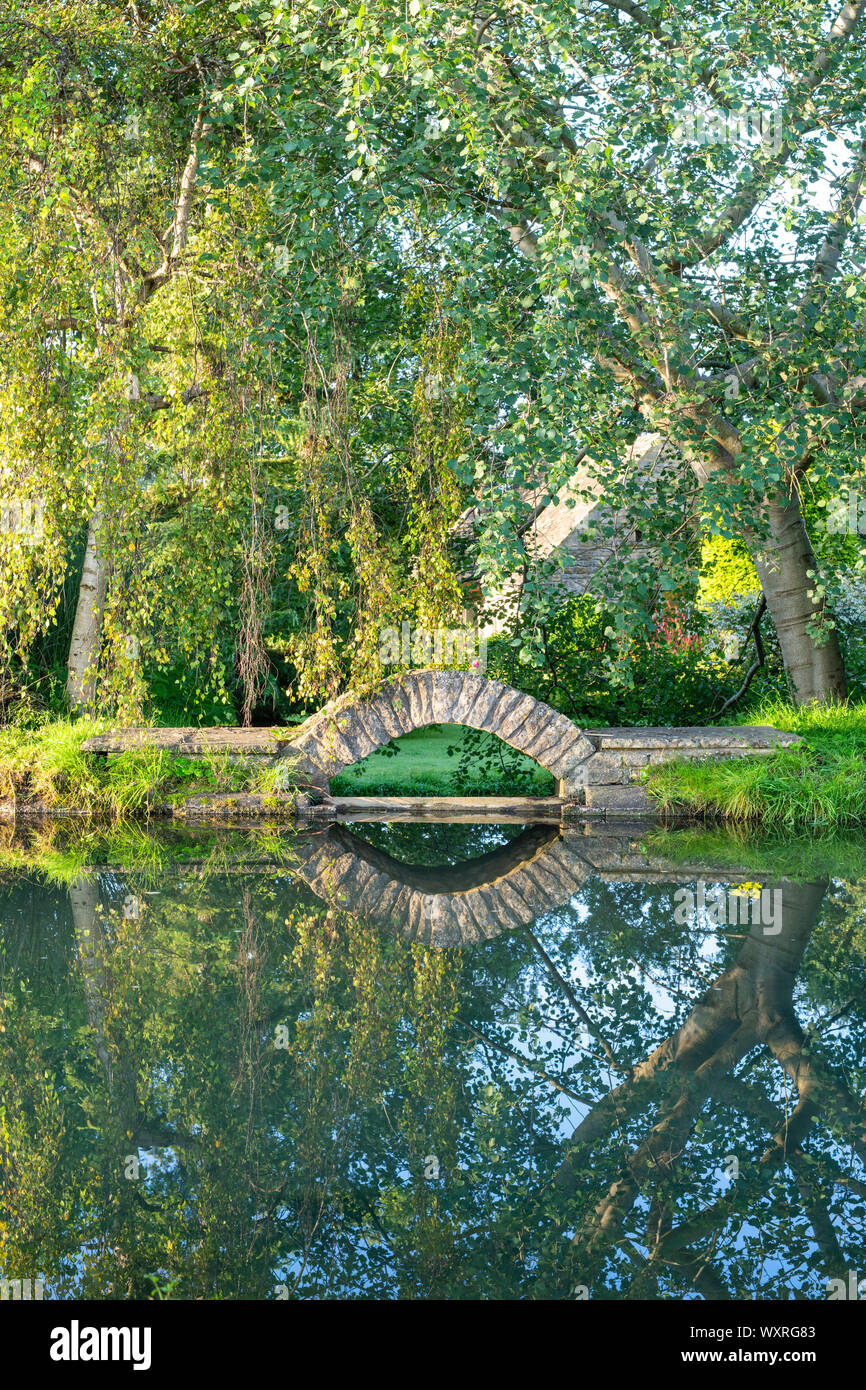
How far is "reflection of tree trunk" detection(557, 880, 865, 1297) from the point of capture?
2.99m

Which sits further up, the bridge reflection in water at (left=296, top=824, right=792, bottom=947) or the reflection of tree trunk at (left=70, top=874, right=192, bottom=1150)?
the bridge reflection in water at (left=296, top=824, right=792, bottom=947)

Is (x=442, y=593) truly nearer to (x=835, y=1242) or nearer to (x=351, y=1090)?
(x=351, y=1090)

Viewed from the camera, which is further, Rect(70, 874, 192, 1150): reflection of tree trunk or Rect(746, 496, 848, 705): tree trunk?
Rect(746, 496, 848, 705): tree trunk

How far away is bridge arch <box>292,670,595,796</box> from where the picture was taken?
9.38 metres

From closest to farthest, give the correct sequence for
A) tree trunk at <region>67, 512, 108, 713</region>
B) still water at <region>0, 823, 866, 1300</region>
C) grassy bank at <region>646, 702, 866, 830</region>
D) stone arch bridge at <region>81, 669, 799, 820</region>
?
1. still water at <region>0, 823, 866, 1300</region>
2. grassy bank at <region>646, 702, 866, 830</region>
3. stone arch bridge at <region>81, 669, 799, 820</region>
4. tree trunk at <region>67, 512, 108, 713</region>

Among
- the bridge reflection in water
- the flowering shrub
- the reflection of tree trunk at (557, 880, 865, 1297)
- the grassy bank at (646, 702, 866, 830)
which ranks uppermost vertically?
the flowering shrub

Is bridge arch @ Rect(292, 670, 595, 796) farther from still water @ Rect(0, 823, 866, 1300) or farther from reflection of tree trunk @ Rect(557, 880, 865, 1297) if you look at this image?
reflection of tree trunk @ Rect(557, 880, 865, 1297)

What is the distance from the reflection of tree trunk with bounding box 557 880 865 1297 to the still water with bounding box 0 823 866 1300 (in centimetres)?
1

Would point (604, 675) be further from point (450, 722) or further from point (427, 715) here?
point (427, 715)

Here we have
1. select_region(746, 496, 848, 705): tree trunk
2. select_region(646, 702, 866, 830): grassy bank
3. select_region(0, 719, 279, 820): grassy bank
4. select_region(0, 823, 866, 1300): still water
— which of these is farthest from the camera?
select_region(746, 496, 848, 705): tree trunk

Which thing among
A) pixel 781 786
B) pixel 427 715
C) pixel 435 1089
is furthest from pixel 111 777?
pixel 435 1089

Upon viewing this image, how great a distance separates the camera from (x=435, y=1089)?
152 inches

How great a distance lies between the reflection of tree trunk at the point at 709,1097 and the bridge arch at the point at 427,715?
14.1 ft

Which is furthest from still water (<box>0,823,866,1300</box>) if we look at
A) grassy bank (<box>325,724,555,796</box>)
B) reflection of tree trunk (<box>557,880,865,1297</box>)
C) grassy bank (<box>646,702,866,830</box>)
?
grassy bank (<box>325,724,555,796</box>)
